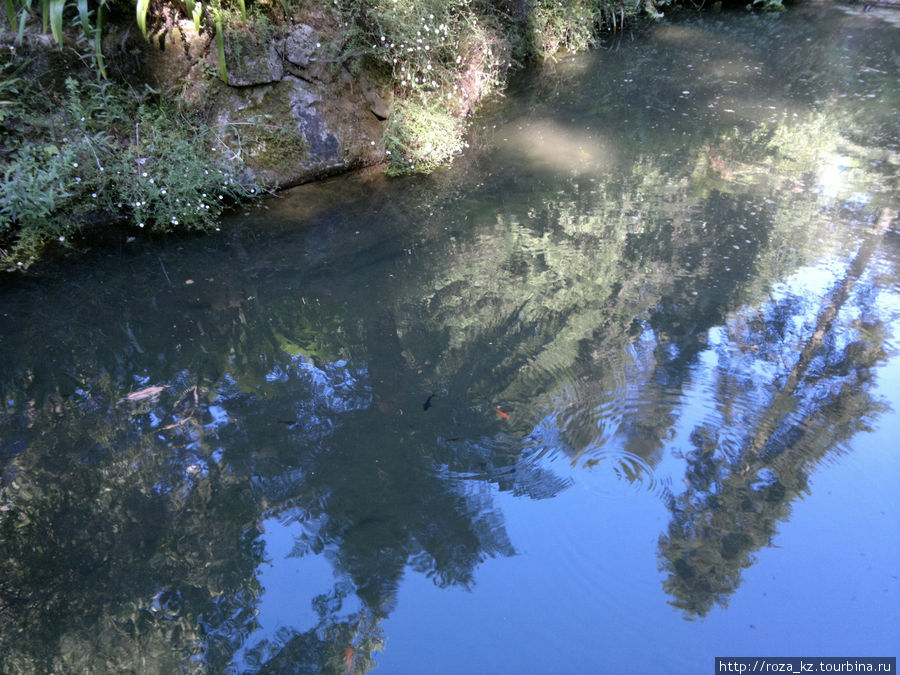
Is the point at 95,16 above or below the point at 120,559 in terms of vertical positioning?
above

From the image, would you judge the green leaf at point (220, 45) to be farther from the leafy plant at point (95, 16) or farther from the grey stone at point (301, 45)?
the grey stone at point (301, 45)

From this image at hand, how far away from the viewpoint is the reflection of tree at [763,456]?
2393 millimetres

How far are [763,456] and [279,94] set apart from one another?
436cm

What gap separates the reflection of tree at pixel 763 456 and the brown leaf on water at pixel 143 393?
259cm

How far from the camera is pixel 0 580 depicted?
2463 mm

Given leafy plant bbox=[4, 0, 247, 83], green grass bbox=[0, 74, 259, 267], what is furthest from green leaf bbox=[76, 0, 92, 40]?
green grass bbox=[0, 74, 259, 267]

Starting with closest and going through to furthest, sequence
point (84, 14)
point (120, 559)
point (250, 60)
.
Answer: point (120, 559) → point (84, 14) → point (250, 60)

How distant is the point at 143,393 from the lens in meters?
3.28

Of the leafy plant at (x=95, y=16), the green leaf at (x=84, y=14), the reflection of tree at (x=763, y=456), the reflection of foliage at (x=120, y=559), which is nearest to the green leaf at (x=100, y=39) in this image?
the leafy plant at (x=95, y=16)

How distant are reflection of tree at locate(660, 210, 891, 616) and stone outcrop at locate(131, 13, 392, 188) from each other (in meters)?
3.51

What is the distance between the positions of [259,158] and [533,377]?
10.0 feet

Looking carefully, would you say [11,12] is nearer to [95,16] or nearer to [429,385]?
[95,16]

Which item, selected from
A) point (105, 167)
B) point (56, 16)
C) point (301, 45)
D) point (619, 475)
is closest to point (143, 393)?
point (105, 167)

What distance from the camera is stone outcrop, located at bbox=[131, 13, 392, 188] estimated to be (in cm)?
482
